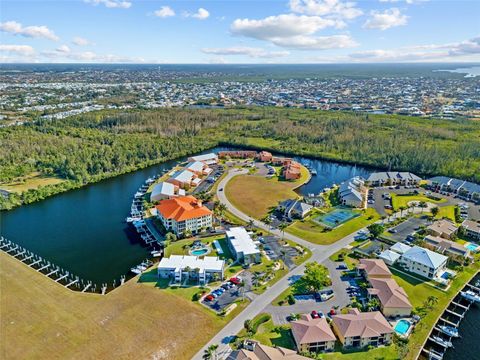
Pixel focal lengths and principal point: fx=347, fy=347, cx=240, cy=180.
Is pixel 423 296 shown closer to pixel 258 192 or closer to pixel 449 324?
pixel 449 324

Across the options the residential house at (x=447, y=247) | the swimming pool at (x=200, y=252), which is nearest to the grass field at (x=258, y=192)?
the swimming pool at (x=200, y=252)

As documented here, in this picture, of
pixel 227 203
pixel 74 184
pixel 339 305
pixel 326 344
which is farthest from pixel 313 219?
pixel 74 184

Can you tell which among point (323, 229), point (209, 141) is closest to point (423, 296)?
point (323, 229)

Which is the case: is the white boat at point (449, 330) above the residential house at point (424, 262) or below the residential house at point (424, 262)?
below

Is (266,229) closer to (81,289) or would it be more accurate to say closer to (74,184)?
(81,289)

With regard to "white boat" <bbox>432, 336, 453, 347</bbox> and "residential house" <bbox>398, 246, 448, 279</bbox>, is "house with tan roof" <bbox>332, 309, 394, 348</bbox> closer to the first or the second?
"white boat" <bbox>432, 336, 453, 347</bbox>

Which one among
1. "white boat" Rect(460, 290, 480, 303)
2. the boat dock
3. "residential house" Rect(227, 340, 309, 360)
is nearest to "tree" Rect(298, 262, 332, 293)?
"residential house" Rect(227, 340, 309, 360)

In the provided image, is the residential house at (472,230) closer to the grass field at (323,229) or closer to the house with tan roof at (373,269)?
the grass field at (323,229)
